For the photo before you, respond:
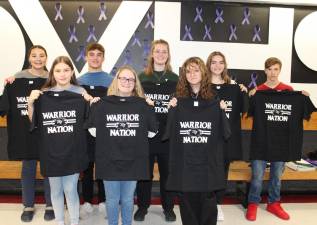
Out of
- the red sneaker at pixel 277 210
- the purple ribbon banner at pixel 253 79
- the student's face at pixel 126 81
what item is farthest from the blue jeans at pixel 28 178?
the purple ribbon banner at pixel 253 79

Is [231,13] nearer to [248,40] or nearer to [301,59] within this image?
[248,40]

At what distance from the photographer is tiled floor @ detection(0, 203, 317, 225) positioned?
354 cm

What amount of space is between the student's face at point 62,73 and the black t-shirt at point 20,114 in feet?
1.72

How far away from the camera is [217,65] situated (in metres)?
3.30

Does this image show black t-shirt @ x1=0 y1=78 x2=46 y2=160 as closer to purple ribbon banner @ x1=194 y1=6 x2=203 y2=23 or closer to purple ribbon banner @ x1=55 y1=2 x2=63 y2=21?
purple ribbon banner @ x1=55 y1=2 x2=63 y2=21

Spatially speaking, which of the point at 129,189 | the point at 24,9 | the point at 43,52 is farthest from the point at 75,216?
the point at 24,9

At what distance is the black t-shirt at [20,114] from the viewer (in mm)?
3426

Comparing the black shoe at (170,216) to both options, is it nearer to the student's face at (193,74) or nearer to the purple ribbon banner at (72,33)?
the student's face at (193,74)

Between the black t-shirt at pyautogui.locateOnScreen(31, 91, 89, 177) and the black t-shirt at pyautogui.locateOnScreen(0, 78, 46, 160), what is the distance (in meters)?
0.51

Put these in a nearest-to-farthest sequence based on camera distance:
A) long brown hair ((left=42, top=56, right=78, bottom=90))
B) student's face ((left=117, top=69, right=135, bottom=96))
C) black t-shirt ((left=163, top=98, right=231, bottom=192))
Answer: black t-shirt ((left=163, top=98, right=231, bottom=192)) < student's face ((left=117, top=69, right=135, bottom=96)) < long brown hair ((left=42, top=56, right=78, bottom=90))

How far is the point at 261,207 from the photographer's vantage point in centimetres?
407

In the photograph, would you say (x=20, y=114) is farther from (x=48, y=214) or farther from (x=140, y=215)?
(x=140, y=215)

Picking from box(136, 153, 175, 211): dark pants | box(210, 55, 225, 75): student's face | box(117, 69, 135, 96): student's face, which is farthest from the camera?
box(136, 153, 175, 211): dark pants

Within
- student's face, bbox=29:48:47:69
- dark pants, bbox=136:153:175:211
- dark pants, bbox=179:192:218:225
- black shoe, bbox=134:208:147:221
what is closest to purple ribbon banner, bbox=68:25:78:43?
student's face, bbox=29:48:47:69
